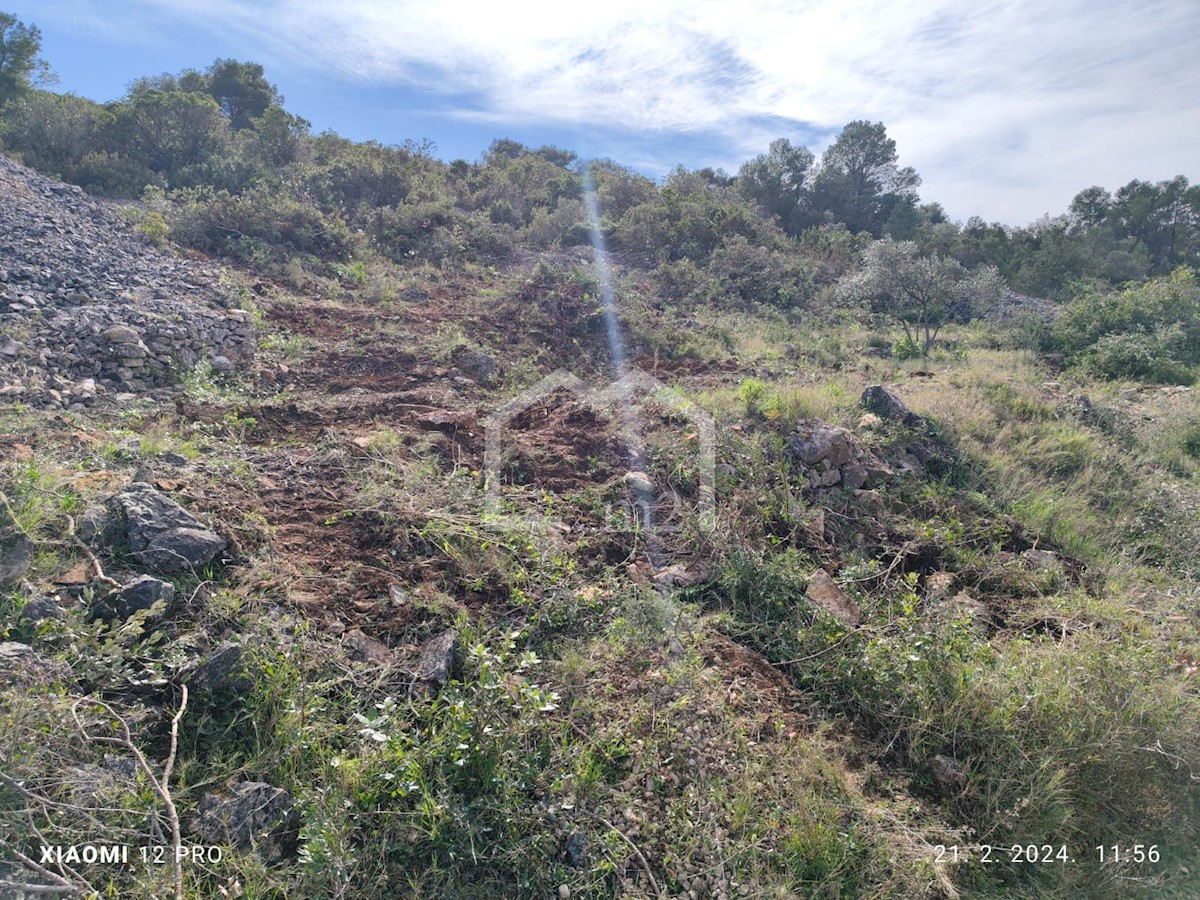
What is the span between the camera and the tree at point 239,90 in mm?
18656

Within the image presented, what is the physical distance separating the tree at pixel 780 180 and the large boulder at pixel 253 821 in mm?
21667

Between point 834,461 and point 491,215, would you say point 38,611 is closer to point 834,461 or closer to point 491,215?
point 834,461

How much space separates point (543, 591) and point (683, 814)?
4.21ft

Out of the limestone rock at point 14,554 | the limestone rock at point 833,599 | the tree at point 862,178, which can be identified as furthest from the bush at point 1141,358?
the tree at point 862,178

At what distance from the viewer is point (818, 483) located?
4547 millimetres

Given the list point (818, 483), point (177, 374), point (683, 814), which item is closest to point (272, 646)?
point (683, 814)

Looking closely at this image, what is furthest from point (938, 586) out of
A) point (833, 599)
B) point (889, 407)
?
point (889, 407)

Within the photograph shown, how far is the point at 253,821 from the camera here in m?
2.05

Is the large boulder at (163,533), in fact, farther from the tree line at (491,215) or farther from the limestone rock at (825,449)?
the tree line at (491,215)

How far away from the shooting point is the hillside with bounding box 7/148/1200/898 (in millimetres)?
2113

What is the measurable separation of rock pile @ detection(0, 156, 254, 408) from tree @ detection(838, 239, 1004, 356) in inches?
366

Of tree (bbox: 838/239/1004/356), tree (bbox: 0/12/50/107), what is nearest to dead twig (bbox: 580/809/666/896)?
tree (bbox: 838/239/1004/356)

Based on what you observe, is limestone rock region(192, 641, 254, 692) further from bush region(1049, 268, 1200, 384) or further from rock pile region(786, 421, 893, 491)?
bush region(1049, 268, 1200, 384)

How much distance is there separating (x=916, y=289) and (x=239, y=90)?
20.3m
